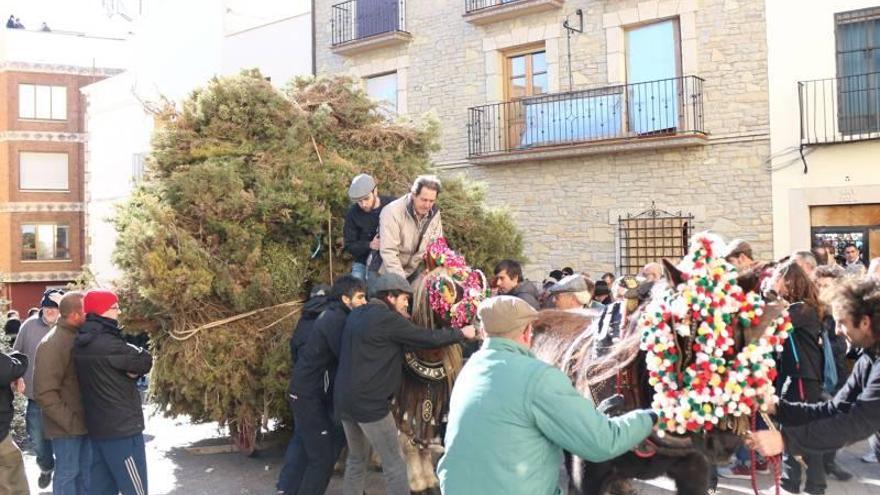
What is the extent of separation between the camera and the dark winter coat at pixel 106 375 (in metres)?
5.82

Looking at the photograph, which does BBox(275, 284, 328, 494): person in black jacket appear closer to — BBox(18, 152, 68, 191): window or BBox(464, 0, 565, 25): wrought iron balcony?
BBox(464, 0, 565, 25): wrought iron balcony

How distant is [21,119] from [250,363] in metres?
32.3

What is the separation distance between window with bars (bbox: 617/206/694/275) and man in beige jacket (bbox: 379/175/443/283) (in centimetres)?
935

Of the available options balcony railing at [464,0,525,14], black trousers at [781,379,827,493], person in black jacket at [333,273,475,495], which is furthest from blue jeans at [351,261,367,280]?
balcony railing at [464,0,525,14]

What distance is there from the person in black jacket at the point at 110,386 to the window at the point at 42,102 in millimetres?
32570

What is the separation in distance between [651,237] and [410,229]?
9.79 metres

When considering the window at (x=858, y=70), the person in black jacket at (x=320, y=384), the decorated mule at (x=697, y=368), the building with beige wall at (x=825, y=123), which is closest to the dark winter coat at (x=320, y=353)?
the person in black jacket at (x=320, y=384)

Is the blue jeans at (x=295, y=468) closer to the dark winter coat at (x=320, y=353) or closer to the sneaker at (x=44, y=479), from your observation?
the dark winter coat at (x=320, y=353)

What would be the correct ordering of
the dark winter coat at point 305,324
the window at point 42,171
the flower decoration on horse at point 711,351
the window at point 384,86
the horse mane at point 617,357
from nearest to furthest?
1. the flower decoration on horse at point 711,351
2. the horse mane at point 617,357
3. the dark winter coat at point 305,324
4. the window at point 384,86
5. the window at point 42,171

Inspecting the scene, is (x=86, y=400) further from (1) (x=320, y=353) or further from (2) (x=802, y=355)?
(2) (x=802, y=355)

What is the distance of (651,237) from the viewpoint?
1552cm

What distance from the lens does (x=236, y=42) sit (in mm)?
22656

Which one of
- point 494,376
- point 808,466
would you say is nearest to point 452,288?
point 494,376

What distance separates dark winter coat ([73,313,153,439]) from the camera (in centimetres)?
582
